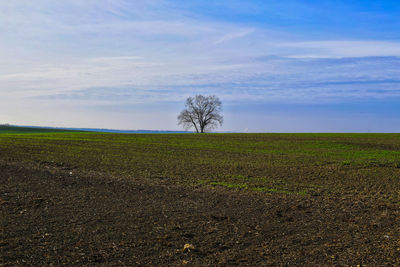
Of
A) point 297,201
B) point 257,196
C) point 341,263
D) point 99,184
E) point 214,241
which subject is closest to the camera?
point 341,263

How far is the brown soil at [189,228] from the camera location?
669 centimetres

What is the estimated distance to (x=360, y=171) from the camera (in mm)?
19109

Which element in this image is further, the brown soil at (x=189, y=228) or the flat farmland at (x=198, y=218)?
the flat farmland at (x=198, y=218)

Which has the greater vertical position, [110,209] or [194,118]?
[194,118]

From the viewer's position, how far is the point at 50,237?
7.77 m

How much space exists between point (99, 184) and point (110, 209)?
4250 millimetres

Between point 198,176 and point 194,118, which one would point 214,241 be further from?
point 194,118

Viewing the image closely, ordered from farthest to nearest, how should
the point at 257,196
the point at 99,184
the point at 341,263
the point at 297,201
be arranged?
1. the point at 99,184
2. the point at 257,196
3. the point at 297,201
4. the point at 341,263

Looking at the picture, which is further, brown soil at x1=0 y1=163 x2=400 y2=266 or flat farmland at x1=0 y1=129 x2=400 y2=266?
flat farmland at x1=0 y1=129 x2=400 y2=266

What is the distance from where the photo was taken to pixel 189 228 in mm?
8562

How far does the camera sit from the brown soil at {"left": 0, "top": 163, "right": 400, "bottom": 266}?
6688mm

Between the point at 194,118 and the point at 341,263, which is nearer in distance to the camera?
the point at 341,263

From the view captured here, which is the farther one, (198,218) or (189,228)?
(198,218)

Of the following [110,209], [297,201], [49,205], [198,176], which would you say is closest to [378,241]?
[297,201]
